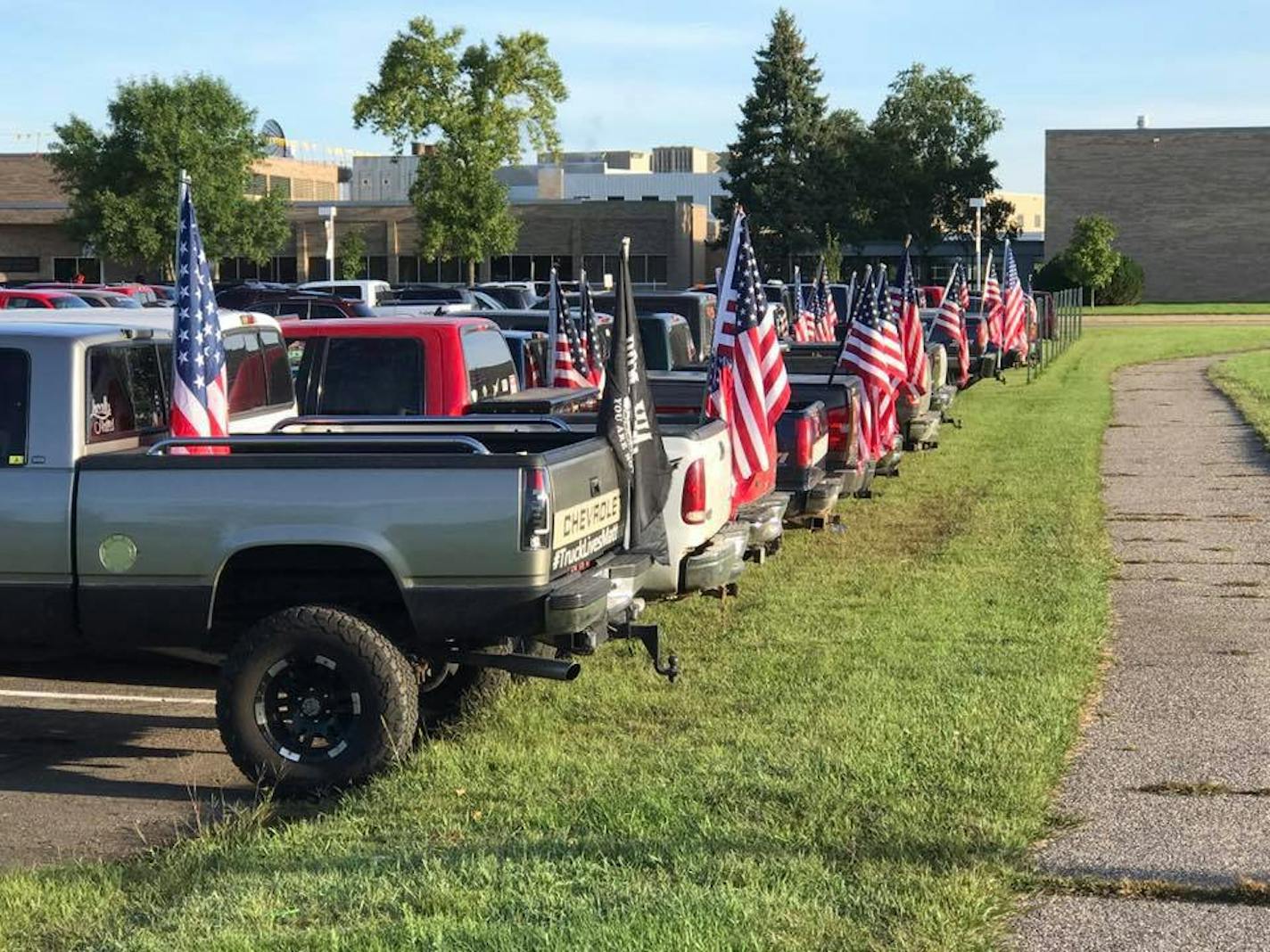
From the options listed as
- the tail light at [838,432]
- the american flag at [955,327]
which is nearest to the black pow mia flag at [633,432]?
the tail light at [838,432]

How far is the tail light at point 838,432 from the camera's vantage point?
13789 mm

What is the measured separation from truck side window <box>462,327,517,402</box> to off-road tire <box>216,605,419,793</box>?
5.18m

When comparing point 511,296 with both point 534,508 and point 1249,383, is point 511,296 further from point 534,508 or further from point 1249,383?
point 534,508

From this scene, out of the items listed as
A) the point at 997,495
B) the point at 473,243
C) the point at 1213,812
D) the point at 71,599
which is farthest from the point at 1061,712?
the point at 473,243

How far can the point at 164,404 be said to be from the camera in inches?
337

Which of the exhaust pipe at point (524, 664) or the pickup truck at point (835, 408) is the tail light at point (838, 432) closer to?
the pickup truck at point (835, 408)

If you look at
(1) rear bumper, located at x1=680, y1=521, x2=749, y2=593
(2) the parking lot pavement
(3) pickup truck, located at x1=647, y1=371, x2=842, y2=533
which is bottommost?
(2) the parking lot pavement

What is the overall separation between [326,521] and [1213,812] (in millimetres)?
3474

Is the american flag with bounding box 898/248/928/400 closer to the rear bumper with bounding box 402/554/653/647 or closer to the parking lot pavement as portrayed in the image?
the parking lot pavement

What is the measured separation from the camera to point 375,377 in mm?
12148

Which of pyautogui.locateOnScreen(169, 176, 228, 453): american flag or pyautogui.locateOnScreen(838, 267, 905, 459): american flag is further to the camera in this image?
pyautogui.locateOnScreen(838, 267, 905, 459): american flag

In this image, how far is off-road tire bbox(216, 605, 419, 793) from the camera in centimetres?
711

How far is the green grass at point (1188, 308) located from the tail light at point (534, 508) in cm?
6280

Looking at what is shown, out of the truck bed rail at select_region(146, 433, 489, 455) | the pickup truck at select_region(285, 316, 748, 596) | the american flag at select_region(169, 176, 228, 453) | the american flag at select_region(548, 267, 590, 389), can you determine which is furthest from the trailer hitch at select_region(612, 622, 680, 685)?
the american flag at select_region(548, 267, 590, 389)
